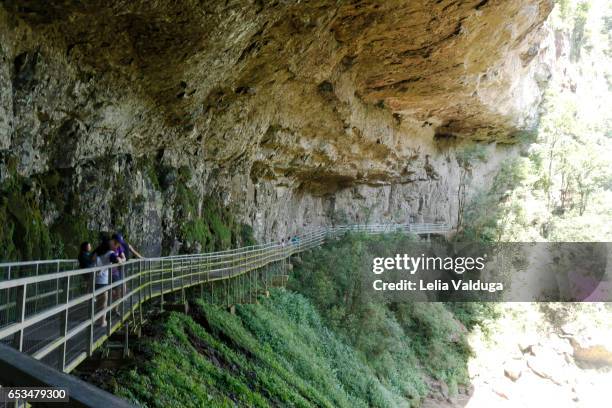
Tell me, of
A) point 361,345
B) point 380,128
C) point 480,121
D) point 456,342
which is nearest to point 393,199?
point 480,121

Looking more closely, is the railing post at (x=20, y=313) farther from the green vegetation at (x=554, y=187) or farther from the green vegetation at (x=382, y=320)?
the green vegetation at (x=554, y=187)

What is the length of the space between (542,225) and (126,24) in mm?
30090

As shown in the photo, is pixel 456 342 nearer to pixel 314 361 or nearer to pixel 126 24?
pixel 314 361

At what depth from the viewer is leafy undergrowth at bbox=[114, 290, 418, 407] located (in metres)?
7.67

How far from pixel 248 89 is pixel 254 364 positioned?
8695 millimetres

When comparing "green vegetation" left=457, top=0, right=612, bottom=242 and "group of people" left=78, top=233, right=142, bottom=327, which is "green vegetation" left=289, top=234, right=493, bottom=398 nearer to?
"green vegetation" left=457, top=0, right=612, bottom=242

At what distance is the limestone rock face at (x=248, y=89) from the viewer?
9789 mm

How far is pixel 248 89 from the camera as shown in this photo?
646 inches

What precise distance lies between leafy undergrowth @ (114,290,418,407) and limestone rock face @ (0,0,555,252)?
367cm

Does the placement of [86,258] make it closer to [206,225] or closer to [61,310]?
[61,310]

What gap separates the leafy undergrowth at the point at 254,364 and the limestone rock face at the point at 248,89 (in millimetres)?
3673

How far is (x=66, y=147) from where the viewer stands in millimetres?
10992

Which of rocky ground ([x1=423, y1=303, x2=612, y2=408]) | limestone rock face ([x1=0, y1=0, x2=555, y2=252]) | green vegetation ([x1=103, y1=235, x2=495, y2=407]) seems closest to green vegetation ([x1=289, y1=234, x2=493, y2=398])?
green vegetation ([x1=103, y1=235, x2=495, y2=407])

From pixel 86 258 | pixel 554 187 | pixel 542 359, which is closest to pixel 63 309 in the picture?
pixel 86 258
